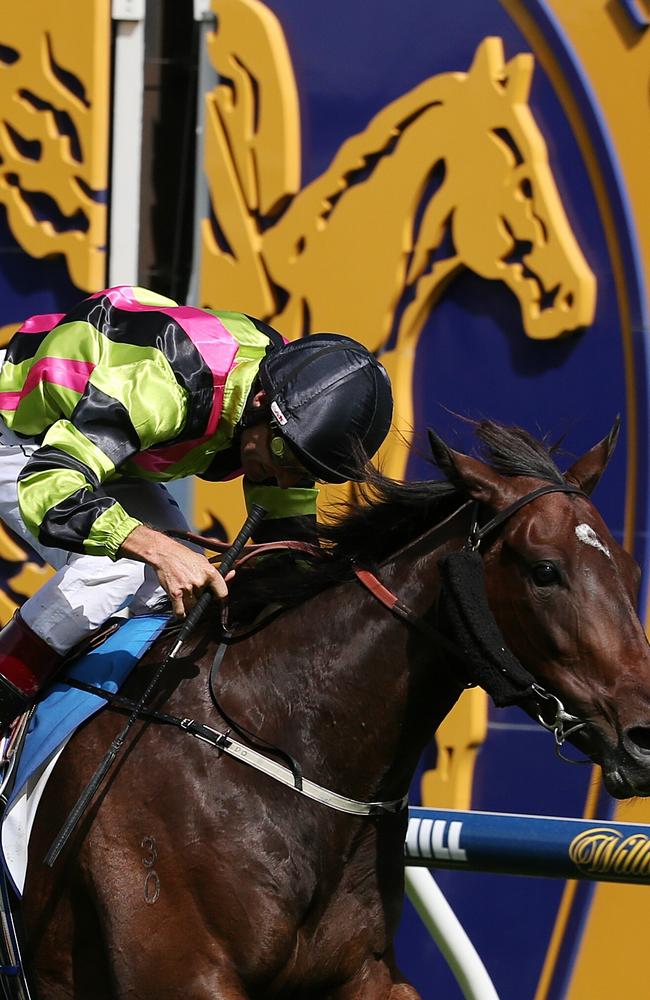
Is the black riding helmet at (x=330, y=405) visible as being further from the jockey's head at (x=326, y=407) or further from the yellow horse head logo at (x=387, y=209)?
the yellow horse head logo at (x=387, y=209)

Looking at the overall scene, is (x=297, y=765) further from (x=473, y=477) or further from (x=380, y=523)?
(x=473, y=477)

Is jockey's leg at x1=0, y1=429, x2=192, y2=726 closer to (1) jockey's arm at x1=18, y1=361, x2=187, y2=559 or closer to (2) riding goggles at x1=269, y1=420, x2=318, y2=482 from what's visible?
(1) jockey's arm at x1=18, y1=361, x2=187, y2=559

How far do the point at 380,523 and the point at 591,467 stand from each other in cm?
38

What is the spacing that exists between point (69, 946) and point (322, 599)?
0.75 meters

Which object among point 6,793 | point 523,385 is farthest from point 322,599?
point 523,385

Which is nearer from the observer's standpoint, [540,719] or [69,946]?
[540,719]

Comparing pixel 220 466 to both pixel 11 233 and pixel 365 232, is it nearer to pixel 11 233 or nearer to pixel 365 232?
pixel 365 232

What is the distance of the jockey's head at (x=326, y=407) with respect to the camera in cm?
265

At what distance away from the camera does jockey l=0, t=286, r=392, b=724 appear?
255 cm

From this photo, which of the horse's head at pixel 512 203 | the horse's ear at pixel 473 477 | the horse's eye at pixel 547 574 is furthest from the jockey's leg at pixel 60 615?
the horse's head at pixel 512 203

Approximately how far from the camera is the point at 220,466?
10.1 ft

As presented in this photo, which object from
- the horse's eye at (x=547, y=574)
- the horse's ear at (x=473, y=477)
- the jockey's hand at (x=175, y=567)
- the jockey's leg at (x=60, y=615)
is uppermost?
the horse's ear at (x=473, y=477)

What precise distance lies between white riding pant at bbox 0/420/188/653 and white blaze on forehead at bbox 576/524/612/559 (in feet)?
2.91

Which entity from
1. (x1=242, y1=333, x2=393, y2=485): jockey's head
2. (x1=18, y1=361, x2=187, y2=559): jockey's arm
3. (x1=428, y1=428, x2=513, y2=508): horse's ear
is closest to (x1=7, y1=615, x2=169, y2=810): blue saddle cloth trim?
(x1=18, y1=361, x2=187, y2=559): jockey's arm
